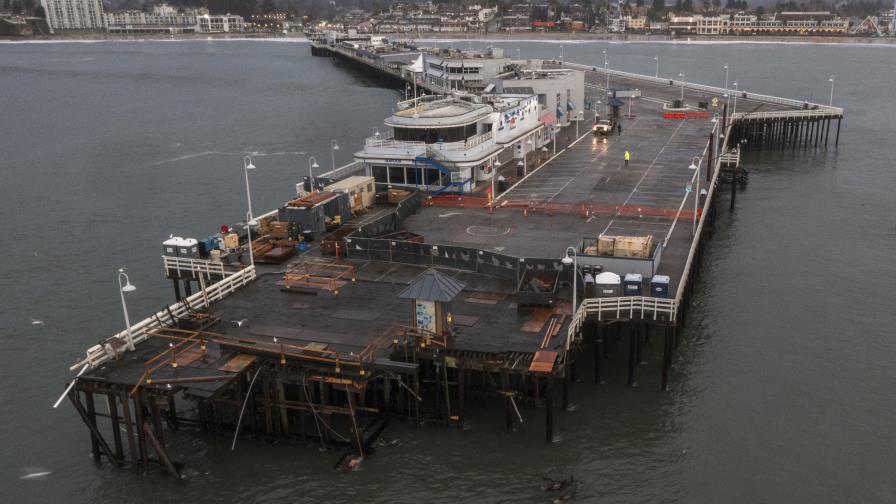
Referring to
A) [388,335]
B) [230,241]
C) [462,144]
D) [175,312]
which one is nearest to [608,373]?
[388,335]

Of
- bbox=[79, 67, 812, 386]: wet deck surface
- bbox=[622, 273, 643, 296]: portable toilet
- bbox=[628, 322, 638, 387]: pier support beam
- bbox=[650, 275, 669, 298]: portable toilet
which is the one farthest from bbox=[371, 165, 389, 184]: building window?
bbox=[650, 275, 669, 298]: portable toilet

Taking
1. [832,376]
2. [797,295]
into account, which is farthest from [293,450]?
[797,295]

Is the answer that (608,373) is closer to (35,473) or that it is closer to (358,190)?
(358,190)

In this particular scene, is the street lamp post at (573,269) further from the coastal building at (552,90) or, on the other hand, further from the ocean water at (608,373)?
the coastal building at (552,90)

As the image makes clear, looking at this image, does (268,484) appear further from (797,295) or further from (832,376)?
(797,295)

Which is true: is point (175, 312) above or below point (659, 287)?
below

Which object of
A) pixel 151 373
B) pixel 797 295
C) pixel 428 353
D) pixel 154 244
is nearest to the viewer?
pixel 151 373
